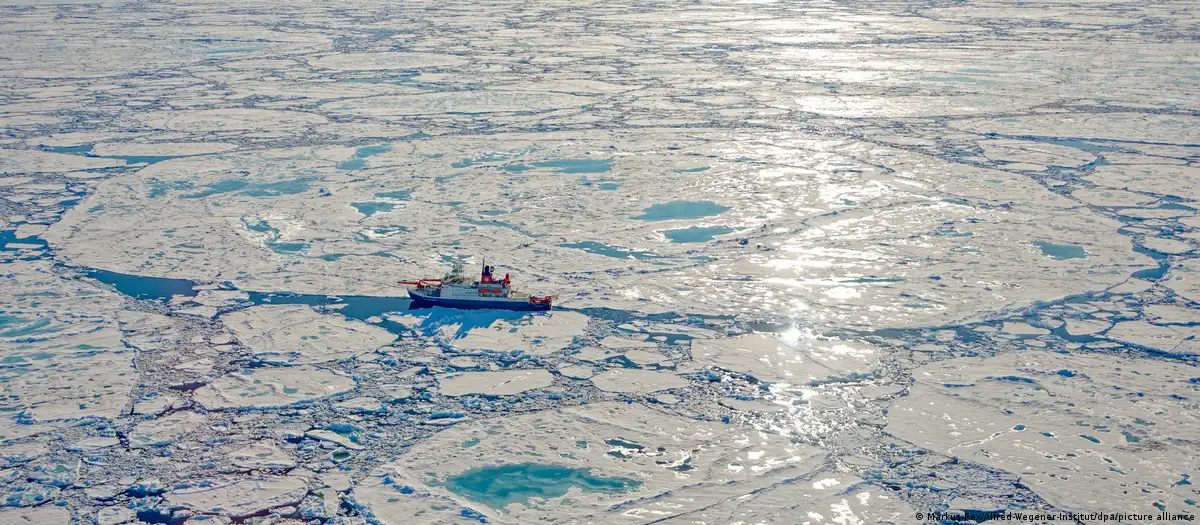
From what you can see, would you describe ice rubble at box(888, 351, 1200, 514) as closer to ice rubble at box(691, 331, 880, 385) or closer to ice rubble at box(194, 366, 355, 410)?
ice rubble at box(691, 331, 880, 385)

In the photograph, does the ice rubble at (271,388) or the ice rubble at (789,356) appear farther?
the ice rubble at (789,356)

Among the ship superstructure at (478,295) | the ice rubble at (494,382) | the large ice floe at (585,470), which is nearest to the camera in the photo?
the large ice floe at (585,470)

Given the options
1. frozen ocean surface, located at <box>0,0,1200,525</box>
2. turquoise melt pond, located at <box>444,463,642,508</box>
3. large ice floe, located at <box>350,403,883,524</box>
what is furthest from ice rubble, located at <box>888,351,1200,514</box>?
turquoise melt pond, located at <box>444,463,642,508</box>

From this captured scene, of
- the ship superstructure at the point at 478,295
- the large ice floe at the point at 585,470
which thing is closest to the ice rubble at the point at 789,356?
the large ice floe at the point at 585,470

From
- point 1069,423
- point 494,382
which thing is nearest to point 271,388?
point 494,382


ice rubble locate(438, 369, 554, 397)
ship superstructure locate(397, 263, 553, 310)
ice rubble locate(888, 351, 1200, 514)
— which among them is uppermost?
ship superstructure locate(397, 263, 553, 310)

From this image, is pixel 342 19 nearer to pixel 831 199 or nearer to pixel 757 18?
pixel 757 18

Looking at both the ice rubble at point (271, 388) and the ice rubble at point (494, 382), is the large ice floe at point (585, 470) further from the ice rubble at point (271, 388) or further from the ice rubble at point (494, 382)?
the ice rubble at point (271, 388)

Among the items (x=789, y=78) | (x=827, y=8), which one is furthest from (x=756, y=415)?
(x=827, y=8)

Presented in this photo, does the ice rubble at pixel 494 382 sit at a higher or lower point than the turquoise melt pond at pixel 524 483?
higher
